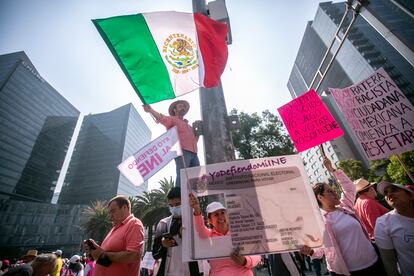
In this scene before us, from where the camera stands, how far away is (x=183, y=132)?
362cm

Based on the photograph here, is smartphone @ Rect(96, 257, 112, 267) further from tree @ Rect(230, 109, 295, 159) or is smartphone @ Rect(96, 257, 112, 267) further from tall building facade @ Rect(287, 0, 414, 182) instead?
tall building facade @ Rect(287, 0, 414, 182)

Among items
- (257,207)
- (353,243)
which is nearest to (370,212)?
(353,243)

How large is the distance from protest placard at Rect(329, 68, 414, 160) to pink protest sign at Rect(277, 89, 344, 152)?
1.72 ft

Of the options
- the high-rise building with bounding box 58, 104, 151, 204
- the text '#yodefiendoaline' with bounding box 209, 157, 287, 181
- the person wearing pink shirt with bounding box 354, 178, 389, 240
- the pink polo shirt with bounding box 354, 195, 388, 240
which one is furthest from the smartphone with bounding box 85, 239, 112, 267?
the high-rise building with bounding box 58, 104, 151, 204

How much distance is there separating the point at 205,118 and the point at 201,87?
670mm

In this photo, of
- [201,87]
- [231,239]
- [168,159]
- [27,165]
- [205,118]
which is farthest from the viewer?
[27,165]

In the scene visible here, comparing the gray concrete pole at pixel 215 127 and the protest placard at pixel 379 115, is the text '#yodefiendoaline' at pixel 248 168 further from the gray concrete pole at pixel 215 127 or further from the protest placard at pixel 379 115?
the protest placard at pixel 379 115

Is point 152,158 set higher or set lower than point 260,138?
lower

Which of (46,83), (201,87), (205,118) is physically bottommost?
(205,118)

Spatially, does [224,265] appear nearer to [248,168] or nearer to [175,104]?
[248,168]

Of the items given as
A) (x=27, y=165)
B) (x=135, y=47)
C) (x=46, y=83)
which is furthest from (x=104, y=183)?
(x=135, y=47)

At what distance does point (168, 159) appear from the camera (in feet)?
9.86

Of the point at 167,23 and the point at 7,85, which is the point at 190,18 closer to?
the point at 167,23

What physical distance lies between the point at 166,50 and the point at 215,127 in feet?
5.47
